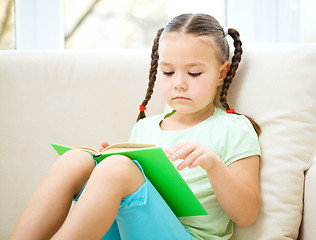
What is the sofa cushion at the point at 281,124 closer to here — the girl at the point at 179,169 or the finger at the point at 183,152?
the girl at the point at 179,169

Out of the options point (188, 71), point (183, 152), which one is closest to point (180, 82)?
point (188, 71)

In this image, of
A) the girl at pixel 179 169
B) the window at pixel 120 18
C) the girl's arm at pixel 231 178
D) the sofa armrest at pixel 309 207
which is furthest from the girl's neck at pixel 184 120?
the window at pixel 120 18

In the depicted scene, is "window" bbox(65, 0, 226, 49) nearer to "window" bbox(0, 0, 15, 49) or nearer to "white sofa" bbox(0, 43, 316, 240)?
"window" bbox(0, 0, 15, 49)

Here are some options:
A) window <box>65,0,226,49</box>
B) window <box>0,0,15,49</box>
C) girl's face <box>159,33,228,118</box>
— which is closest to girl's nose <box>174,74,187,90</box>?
girl's face <box>159,33,228,118</box>

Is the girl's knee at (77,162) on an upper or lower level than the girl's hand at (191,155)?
lower

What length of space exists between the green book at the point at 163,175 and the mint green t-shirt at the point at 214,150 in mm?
93

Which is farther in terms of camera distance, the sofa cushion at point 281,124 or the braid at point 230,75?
the braid at point 230,75

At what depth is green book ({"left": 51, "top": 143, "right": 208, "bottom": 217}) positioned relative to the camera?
95 centimetres

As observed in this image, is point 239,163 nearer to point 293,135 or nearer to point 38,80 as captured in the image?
point 293,135

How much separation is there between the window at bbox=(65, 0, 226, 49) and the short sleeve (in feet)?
3.52

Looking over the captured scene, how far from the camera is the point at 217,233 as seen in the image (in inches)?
44.7

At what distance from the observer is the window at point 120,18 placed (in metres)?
2.14

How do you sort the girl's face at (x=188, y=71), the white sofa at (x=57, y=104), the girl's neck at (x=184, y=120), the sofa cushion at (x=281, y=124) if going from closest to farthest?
the sofa cushion at (x=281, y=124) → the girl's face at (x=188, y=71) → the girl's neck at (x=184, y=120) → the white sofa at (x=57, y=104)

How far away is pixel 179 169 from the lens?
99cm
